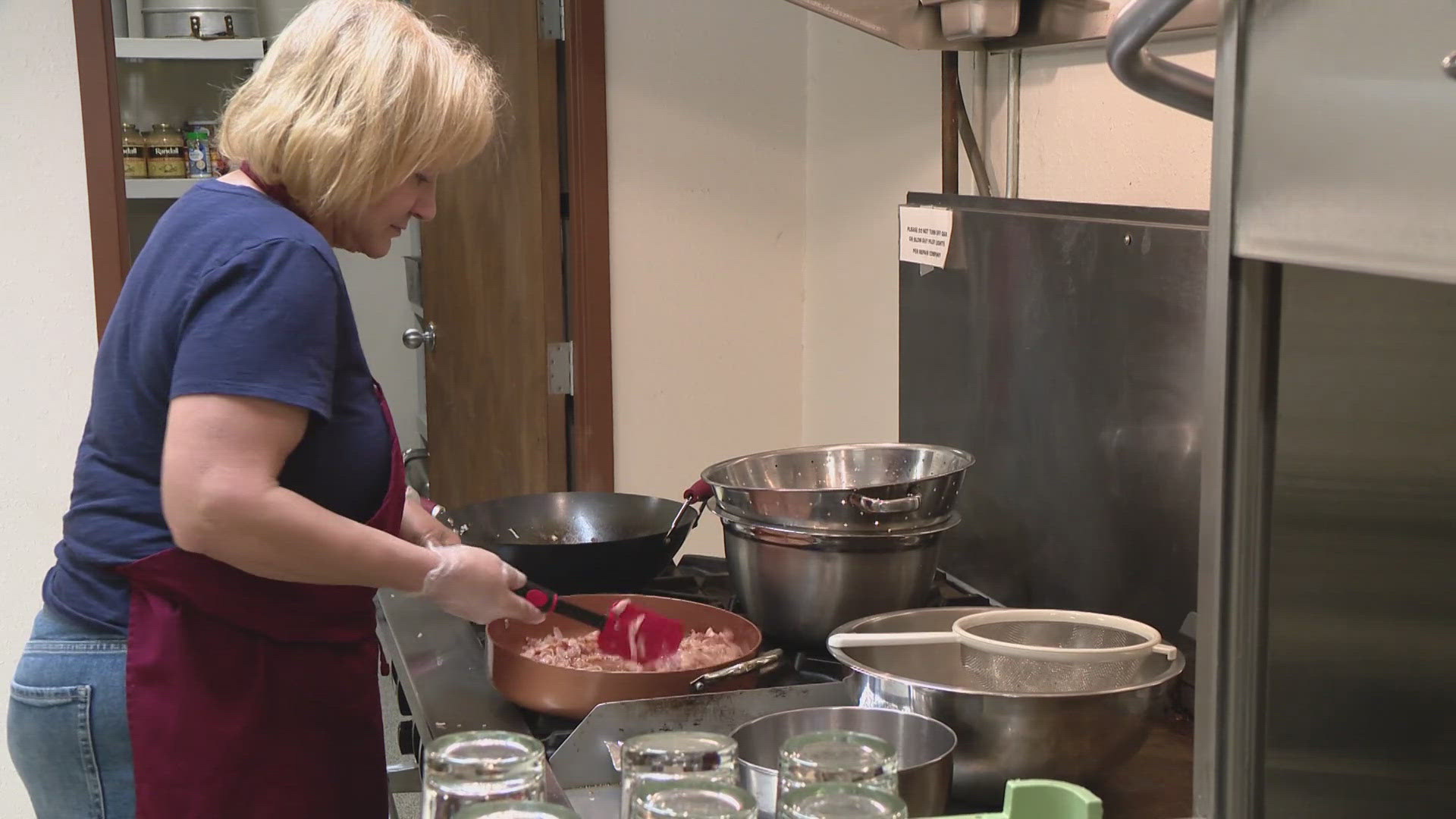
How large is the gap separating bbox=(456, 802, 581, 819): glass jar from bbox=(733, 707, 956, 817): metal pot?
0.32 meters

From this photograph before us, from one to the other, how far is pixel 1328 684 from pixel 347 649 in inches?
36.7

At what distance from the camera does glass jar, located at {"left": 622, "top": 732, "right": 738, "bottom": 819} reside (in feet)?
2.48

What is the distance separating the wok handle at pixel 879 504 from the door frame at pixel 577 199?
150cm

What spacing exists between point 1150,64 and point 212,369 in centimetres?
77

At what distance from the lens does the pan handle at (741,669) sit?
4.18 ft

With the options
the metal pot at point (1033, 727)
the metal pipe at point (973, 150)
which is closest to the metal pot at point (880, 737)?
the metal pot at point (1033, 727)

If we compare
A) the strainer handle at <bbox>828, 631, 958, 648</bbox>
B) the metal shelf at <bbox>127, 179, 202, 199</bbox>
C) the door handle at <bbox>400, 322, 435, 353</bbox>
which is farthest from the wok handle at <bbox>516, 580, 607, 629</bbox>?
the metal shelf at <bbox>127, 179, 202, 199</bbox>

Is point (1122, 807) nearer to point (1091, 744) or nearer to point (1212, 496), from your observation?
point (1091, 744)

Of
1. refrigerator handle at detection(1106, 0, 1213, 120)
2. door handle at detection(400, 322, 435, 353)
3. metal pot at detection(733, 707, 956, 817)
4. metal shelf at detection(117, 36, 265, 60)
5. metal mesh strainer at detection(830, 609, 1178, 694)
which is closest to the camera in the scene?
refrigerator handle at detection(1106, 0, 1213, 120)

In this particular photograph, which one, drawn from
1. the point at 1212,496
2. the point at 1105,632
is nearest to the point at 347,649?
the point at 1105,632

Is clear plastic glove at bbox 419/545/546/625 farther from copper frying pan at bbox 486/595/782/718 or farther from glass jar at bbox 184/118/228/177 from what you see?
glass jar at bbox 184/118/228/177

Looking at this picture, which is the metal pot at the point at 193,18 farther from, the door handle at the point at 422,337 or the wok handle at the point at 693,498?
the wok handle at the point at 693,498

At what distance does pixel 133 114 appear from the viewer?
13.9 feet

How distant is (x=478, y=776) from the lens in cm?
71
